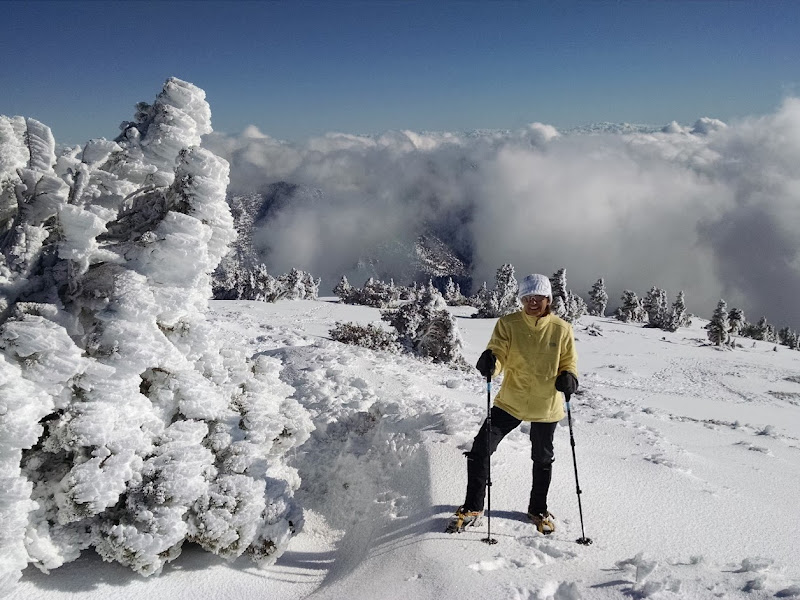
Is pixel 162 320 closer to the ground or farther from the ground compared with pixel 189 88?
closer to the ground

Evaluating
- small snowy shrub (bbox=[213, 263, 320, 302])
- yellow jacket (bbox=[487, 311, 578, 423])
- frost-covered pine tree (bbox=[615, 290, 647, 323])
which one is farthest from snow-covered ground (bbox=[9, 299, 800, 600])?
frost-covered pine tree (bbox=[615, 290, 647, 323])

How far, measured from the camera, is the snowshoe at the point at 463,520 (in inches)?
177

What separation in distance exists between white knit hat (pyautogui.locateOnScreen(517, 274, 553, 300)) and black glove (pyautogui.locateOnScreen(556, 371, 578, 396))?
74 centimetres

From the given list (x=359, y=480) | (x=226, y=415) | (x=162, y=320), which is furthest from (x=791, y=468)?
(x=162, y=320)

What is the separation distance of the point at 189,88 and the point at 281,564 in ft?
14.8

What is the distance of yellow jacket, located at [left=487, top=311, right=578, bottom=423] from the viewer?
4582mm

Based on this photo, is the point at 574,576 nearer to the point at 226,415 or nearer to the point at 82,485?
the point at 226,415

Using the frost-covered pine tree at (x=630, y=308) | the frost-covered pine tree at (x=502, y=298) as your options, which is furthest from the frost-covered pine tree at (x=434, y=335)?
the frost-covered pine tree at (x=630, y=308)

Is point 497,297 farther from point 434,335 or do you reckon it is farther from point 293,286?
point 434,335

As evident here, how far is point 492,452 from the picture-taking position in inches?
186

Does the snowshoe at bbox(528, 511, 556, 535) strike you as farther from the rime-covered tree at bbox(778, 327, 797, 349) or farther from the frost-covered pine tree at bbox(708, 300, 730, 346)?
the rime-covered tree at bbox(778, 327, 797, 349)

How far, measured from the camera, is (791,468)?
6.66 m

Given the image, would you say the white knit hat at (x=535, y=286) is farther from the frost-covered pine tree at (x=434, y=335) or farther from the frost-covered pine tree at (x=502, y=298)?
the frost-covered pine tree at (x=502, y=298)

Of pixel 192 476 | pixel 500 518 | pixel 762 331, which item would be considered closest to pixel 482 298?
pixel 762 331
